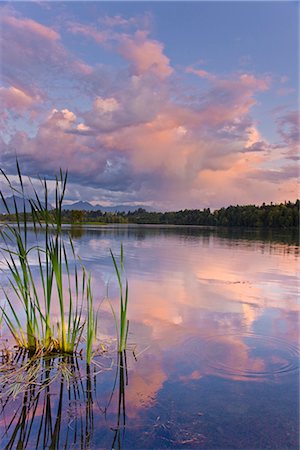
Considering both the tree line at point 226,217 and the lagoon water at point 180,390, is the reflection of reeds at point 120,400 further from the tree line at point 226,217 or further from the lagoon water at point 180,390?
the tree line at point 226,217

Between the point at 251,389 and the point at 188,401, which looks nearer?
the point at 188,401

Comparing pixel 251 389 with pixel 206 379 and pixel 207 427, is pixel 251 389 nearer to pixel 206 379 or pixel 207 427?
pixel 206 379

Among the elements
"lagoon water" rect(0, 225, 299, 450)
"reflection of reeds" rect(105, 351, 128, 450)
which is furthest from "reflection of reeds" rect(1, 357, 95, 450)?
"reflection of reeds" rect(105, 351, 128, 450)

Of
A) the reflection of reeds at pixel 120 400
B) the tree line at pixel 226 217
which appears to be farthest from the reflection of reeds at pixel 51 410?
the tree line at pixel 226 217

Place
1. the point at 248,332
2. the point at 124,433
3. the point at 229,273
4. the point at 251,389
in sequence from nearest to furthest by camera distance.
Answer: the point at 124,433
the point at 251,389
the point at 248,332
the point at 229,273

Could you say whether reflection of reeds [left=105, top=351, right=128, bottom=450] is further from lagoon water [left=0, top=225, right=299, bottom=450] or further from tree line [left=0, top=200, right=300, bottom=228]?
tree line [left=0, top=200, right=300, bottom=228]

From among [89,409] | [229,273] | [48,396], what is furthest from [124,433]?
[229,273]

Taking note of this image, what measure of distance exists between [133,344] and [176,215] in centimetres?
7526

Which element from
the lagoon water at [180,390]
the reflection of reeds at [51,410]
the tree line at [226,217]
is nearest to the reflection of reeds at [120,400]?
the lagoon water at [180,390]

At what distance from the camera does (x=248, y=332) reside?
162 inches

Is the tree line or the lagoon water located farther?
the tree line

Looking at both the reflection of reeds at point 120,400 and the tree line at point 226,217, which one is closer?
the reflection of reeds at point 120,400

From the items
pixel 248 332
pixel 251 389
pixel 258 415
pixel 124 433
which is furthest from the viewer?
pixel 248 332

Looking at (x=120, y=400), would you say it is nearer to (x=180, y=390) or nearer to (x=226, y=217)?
(x=180, y=390)
